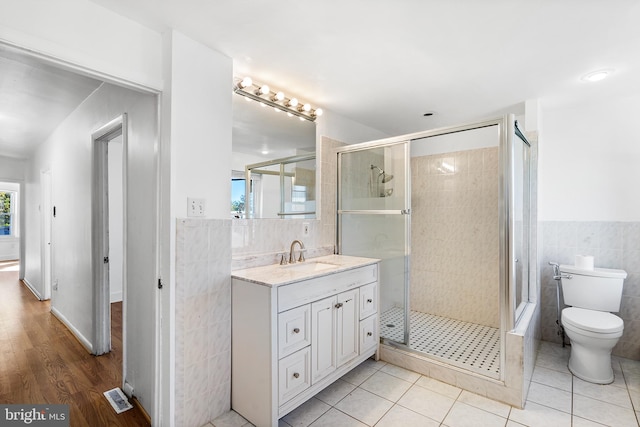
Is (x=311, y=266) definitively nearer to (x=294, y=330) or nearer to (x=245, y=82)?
(x=294, y=330)

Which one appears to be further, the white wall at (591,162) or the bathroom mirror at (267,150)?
the white wall at (591,162)

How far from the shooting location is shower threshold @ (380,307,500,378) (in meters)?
2.39

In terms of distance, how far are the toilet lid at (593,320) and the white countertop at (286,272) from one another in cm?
155

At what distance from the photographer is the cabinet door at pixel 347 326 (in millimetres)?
2189

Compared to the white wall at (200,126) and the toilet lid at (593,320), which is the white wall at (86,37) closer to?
the white wall at (200,126)

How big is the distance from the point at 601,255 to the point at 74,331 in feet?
16.9

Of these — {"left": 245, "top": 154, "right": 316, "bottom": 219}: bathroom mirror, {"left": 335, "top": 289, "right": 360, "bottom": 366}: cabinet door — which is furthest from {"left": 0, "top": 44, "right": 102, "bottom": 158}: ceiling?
{"left": 335, "top": 289, "right": 360, "bottom": 366}: cabinet door

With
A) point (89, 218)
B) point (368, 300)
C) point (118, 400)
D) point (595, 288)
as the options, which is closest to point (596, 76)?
Answer: point (595, 288)

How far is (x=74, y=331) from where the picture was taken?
316 centimetres

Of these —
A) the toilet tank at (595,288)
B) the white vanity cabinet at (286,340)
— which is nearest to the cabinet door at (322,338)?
the white vanity cabinet at (286,340)

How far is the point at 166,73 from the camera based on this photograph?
1.75m

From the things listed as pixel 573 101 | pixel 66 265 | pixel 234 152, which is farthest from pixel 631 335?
pixel 66 265

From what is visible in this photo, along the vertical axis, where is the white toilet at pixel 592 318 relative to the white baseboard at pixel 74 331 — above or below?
above

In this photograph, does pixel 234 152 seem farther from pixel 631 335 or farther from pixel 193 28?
pixel 631 335
